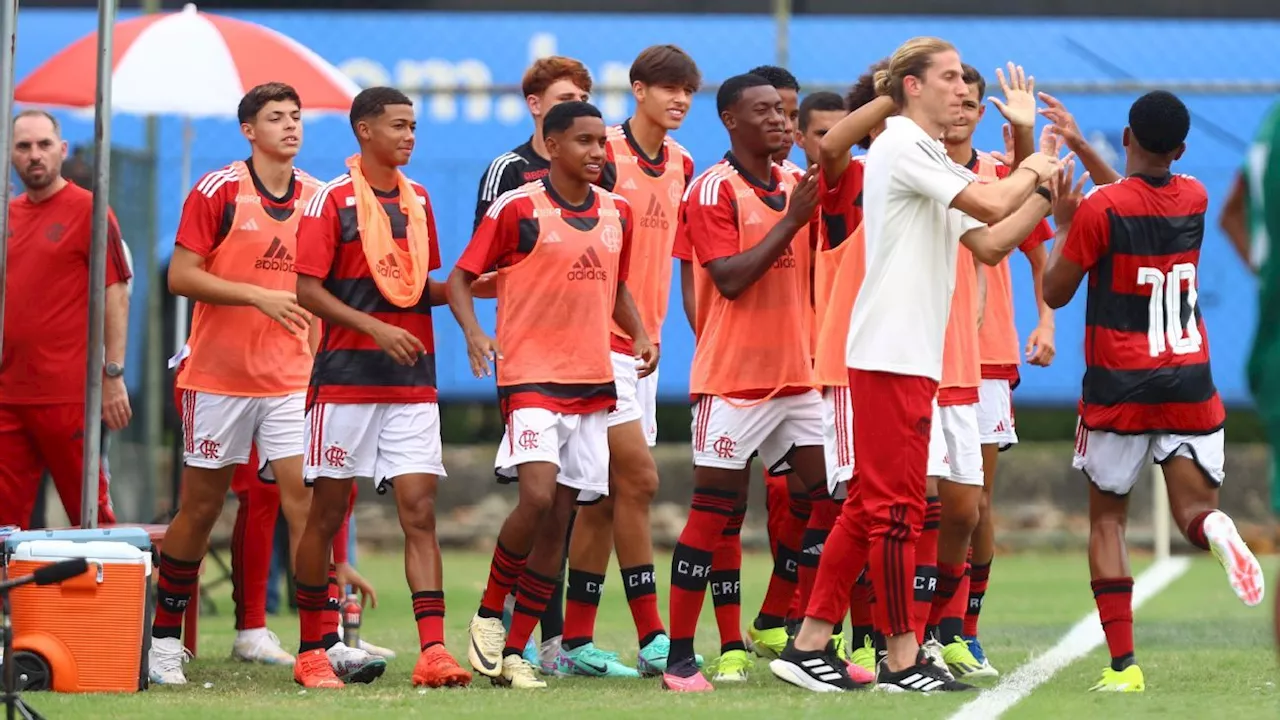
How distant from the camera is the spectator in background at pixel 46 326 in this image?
368 inches

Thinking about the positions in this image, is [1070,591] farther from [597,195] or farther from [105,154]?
[105,154]

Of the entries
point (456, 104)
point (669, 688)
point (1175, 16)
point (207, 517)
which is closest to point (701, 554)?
point (669, 688)

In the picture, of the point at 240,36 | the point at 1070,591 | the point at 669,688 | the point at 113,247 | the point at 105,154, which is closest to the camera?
the point at 669,688

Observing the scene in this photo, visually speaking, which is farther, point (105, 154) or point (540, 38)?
point (540, 38)

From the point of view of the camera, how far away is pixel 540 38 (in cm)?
1506

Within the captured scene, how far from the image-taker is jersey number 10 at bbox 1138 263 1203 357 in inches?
304

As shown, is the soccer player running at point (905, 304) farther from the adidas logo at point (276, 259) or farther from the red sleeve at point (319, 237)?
the adidas logo at point (276, 259)

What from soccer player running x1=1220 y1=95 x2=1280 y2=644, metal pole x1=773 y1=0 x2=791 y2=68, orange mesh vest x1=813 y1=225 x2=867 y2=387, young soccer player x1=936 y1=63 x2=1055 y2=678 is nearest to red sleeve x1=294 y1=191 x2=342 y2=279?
orange mesh vest x1=813 y1=225 x2=867 y2=387

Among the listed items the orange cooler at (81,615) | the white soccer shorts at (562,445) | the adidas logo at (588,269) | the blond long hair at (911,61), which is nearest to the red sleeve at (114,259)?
the orange cooler at (81,615)

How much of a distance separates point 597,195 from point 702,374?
0.80m

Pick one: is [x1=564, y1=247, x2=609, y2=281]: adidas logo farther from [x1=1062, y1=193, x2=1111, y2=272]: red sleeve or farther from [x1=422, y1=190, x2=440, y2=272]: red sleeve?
[x1=1062, y1=193, x2=1111, y2=272]: red sleeve

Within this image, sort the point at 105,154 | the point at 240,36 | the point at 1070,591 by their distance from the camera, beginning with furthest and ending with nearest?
the point at 1070,591, the point at 240,36, the point at 105,154

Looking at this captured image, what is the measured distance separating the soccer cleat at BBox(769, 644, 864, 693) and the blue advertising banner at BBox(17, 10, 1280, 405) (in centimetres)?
716

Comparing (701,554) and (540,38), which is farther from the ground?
(540,38)
